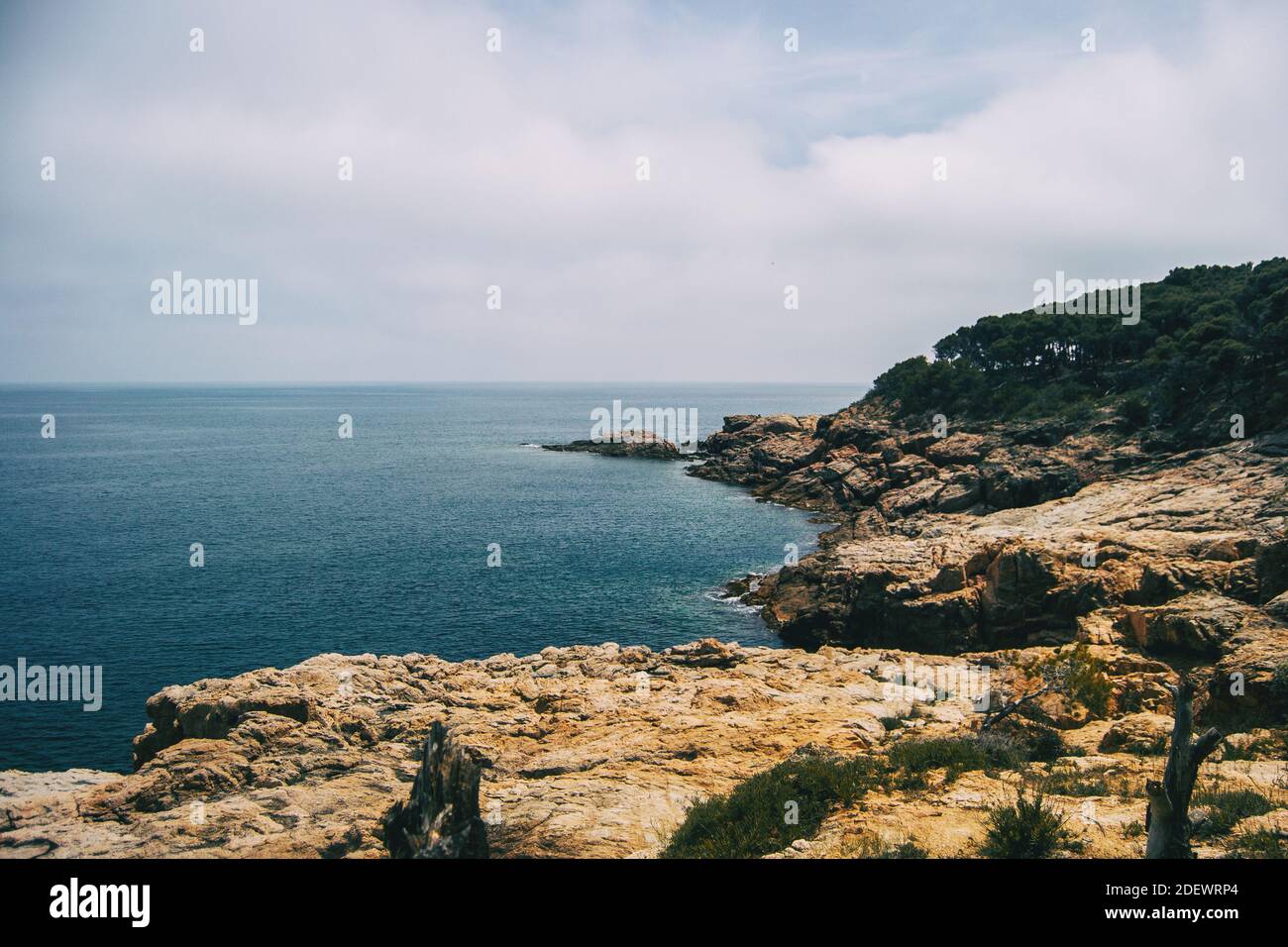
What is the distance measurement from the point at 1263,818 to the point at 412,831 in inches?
667

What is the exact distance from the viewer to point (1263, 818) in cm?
1390

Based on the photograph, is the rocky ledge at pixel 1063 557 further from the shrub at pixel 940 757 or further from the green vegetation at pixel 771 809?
the green vegetation at pixel 771 809

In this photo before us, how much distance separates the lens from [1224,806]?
14352mm

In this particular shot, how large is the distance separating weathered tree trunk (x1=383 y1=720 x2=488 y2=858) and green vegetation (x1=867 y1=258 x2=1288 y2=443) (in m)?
66.8

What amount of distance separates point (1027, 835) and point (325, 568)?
61523 mm

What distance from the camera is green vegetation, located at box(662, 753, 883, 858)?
618 inches

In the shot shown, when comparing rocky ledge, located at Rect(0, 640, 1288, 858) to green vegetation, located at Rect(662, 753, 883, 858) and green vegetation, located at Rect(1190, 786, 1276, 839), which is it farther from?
green vegetation, located at Rect(662, 753, 883, 858)

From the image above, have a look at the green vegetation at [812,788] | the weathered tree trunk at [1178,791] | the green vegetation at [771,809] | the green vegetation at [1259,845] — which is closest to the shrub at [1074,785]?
the green vegetation at [812,788]

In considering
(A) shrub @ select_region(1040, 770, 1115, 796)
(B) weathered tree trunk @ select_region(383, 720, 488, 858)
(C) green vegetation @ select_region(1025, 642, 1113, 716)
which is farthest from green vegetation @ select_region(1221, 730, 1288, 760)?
(B) weathered tree trunk @ select_region(383, 720, 488, 858)

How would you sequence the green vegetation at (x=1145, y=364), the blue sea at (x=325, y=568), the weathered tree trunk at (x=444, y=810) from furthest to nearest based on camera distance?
the green vegetation at (x=1145, y=364) < the blue sea at (x=325, y=568) < the weathered tree trunk at (x=444, y=810)

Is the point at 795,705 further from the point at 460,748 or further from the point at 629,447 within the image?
the point at 629,447

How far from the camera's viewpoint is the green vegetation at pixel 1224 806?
1342 centimetres

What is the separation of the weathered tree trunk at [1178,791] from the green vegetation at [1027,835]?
2.01 m
